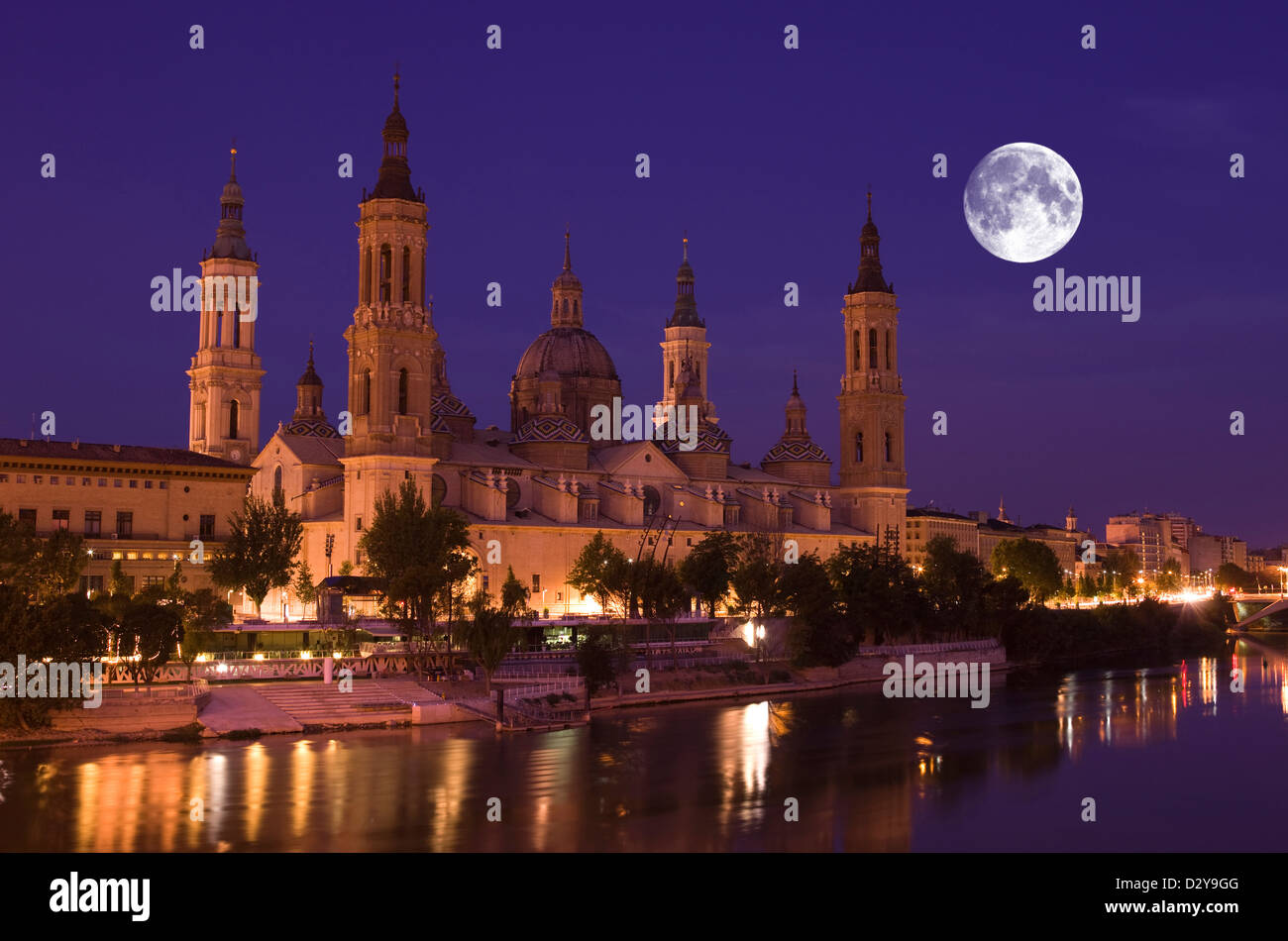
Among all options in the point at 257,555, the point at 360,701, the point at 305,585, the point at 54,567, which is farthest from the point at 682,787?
the point at 305,585

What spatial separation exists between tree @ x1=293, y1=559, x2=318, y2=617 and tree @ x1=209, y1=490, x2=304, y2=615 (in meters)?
2.82

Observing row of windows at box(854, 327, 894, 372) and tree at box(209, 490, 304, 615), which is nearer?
tree at box(209, 490, 304, 615)

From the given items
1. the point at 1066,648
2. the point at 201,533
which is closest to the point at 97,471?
the point at 201,533

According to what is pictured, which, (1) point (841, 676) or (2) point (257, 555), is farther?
(1) point (841, 676)

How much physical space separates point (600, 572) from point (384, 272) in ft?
70.1

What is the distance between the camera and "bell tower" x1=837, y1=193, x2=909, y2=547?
11925cm

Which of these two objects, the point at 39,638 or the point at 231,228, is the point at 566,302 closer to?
the point at 231,228

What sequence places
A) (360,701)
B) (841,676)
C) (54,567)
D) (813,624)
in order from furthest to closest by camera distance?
1. (841,676)
2. (813,624)
3. (54,567)
4. (360,701)

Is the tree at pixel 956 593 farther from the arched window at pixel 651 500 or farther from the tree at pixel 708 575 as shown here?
the arched window at pixel 651 500

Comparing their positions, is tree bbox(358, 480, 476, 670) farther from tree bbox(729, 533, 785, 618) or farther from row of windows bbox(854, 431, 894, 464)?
row of windows bbox(854, 431, 894, 464)

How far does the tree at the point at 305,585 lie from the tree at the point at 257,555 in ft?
9.27

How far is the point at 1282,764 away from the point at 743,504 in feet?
207

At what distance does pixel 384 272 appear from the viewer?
8700cm

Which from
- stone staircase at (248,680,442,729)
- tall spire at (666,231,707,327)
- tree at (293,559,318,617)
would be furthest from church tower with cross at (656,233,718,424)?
stone staircase at (248,680,442,729)
